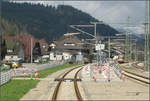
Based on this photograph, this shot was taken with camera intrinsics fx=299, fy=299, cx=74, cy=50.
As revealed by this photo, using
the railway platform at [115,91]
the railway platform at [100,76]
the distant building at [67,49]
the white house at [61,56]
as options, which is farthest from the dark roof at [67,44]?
the railway platform at [115,91]

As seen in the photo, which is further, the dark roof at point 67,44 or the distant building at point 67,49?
the distant building at point 67,49

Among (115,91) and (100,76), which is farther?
(100,76)

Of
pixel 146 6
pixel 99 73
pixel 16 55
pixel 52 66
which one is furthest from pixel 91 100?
pixel 16 55

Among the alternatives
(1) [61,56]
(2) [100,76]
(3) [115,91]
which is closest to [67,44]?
(1) [61,56]

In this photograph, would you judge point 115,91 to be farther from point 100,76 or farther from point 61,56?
point 61,56

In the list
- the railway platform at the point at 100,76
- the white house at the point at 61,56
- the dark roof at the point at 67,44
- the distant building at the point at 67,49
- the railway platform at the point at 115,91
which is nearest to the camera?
the railway platform at the point at 115,91

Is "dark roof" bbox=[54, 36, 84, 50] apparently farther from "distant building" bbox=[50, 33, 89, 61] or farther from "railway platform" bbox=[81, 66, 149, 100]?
"railway platform" bbox=[81, 66, 149, 100]

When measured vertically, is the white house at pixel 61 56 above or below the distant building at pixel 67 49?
below

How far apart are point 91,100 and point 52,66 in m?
50.3

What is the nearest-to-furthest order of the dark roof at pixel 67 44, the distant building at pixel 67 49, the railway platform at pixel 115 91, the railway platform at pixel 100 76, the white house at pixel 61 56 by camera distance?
the railway platform at pixel 115 91 → the railway platform at pixel 100 76 → the white house at pixel 61 56 → the dark roof at pixel 67 44 → the distant building at pixel 67 49

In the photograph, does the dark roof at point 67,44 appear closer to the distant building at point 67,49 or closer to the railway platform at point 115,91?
the distant building at point 67,49

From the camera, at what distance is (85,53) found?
11350 centimetres

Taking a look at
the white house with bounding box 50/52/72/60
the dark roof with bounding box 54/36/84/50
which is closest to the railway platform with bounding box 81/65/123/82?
the white house with bounding box 50/52/72/60

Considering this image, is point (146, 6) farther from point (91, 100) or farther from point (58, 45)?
point (58, 45)
